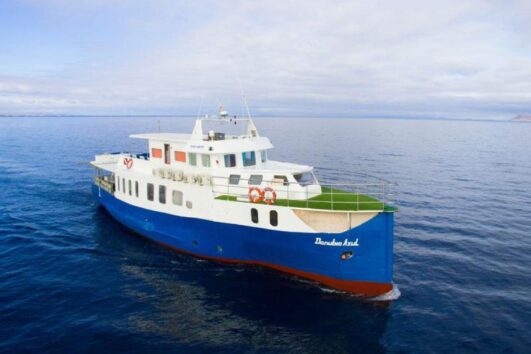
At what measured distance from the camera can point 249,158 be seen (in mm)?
24094

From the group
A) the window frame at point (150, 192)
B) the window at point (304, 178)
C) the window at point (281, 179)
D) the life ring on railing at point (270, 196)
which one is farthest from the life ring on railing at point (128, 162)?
the window at point (304, 178)

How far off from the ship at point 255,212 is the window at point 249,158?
0.22 feet

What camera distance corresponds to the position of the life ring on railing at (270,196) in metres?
19.9

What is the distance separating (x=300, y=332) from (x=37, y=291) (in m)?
13.9

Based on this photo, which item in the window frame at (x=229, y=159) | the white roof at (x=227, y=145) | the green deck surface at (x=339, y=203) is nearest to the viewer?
the green deck surface at (x=339, y=203)

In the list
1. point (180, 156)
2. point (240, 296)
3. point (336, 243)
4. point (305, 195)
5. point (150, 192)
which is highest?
point (180, 156)

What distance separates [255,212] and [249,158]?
501 centimetres

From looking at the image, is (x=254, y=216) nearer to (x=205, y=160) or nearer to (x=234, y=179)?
(x=234, y=179)

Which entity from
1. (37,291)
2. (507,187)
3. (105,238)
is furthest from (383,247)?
(507,187)

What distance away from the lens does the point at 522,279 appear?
68.9 ft

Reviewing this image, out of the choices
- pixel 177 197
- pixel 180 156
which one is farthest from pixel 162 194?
pixel 180 156

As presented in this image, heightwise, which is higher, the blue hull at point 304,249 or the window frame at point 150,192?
the window frame at point 150,192

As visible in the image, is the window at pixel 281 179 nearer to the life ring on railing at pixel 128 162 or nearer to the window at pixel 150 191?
the window at pixel 150 191

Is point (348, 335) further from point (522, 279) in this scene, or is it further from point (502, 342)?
point (522, 279)
